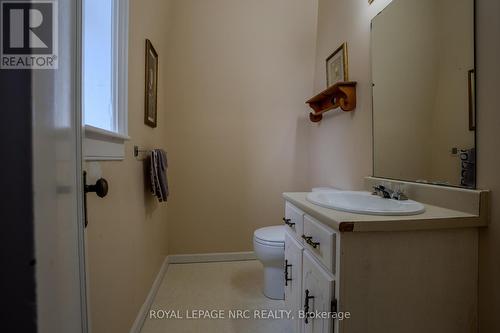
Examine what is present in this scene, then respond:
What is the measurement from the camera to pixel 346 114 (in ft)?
6.00

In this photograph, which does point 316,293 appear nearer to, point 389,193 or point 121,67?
point 389,193

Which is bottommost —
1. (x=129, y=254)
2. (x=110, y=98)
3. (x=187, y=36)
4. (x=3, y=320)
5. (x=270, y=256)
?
(x=270, y=256)

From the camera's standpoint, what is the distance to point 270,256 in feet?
5.76

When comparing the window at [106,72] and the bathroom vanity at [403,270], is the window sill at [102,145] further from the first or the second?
the bathroom vanity at [403,270]

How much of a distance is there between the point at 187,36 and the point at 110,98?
144 cm

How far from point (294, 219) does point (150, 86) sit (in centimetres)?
133

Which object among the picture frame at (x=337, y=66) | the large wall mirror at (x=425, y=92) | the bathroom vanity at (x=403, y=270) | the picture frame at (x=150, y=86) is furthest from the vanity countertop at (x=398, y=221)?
the picture frame at (x=150, y=86)

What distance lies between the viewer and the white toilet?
1.74m

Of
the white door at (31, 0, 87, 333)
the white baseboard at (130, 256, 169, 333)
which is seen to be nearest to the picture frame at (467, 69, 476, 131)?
the white door at (31, 0, 87, 333)

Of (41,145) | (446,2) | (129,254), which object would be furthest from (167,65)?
(41,145)

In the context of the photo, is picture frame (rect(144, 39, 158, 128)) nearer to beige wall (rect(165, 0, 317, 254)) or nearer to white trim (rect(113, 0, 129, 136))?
white trim (rect(113, 0, 129, 136))

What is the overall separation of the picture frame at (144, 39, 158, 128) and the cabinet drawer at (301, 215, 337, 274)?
49.5 inches

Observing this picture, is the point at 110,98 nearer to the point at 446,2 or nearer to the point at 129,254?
the point at 129,254

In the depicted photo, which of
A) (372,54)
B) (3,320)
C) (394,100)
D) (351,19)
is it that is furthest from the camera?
(351,19)
